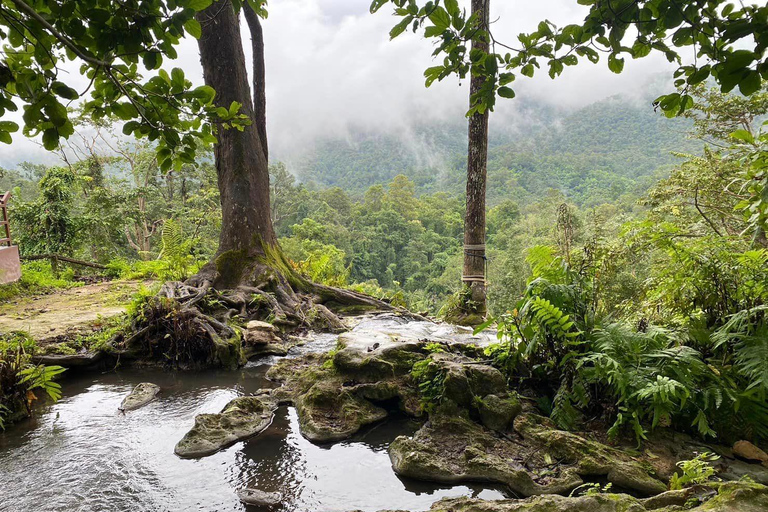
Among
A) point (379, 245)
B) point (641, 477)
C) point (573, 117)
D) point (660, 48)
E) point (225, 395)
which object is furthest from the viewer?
point (573, 117)

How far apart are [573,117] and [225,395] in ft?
429

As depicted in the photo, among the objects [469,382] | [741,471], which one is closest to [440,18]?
[469,382]

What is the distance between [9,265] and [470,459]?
1184cm

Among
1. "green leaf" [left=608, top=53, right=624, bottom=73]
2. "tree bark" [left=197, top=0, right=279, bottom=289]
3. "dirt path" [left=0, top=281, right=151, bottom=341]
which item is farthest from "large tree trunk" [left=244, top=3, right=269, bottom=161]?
"green leaf" [left=608, top=53, right=624, bottom=73]

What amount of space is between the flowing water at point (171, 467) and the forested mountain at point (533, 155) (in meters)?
58.3

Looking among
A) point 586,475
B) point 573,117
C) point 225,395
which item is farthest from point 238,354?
point 573,117

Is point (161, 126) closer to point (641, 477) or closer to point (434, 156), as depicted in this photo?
point (641, 477)

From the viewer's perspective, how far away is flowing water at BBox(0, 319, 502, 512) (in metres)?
2.61

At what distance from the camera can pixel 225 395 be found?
4492 millimetres

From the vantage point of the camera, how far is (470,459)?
9.46 ft

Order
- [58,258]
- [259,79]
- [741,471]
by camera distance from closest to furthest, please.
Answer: [741,471], [259,79], [58,258]

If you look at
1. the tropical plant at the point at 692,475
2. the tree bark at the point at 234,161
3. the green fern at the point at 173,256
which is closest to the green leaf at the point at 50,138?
the tropical plant at the point at 692,475

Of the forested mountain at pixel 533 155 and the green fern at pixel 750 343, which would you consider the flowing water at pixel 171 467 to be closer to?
the green fern at pixel 750 343

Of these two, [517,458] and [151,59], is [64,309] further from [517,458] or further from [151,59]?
[517,458]
